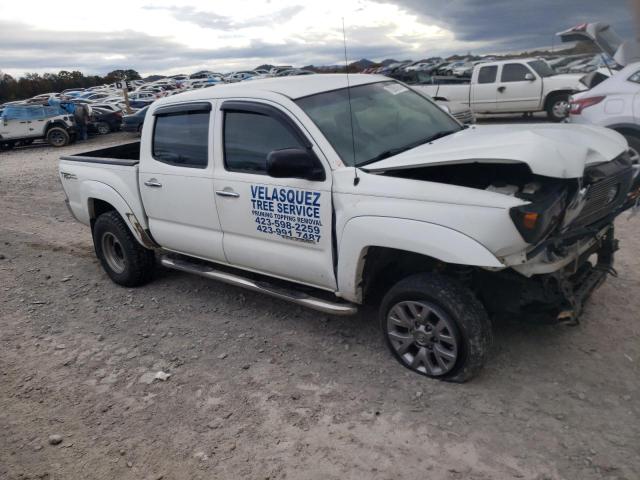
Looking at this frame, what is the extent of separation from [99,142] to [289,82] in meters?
18.3

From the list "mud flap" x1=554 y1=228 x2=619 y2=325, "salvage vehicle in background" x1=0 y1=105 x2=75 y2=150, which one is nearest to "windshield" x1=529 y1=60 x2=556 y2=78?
"mud flap" x1=554 y1=228 x2=619 y2=325

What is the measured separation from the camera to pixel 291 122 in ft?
12.4

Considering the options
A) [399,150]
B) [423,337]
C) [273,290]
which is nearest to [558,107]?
[399,150]

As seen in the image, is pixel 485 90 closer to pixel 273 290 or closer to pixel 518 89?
pixel 518 89

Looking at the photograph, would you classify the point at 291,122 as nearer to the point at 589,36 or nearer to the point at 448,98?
the point at 589,36

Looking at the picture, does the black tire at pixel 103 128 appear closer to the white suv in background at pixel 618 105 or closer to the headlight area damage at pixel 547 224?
the white suv in background at pixel 618 105

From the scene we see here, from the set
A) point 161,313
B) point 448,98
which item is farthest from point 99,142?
point 161,313

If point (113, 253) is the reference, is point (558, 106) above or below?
below

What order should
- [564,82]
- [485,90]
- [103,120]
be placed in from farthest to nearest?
[103,120] → [485,90] → [564,82]

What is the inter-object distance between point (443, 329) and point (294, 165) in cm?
137

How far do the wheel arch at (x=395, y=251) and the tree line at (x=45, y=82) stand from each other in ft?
175

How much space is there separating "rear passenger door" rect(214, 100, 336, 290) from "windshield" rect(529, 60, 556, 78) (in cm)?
1195

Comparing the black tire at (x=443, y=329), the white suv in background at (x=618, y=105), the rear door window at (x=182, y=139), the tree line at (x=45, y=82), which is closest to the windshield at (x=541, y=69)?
the white suv in background at (x=618, y=105)

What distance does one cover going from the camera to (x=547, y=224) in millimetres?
2895
